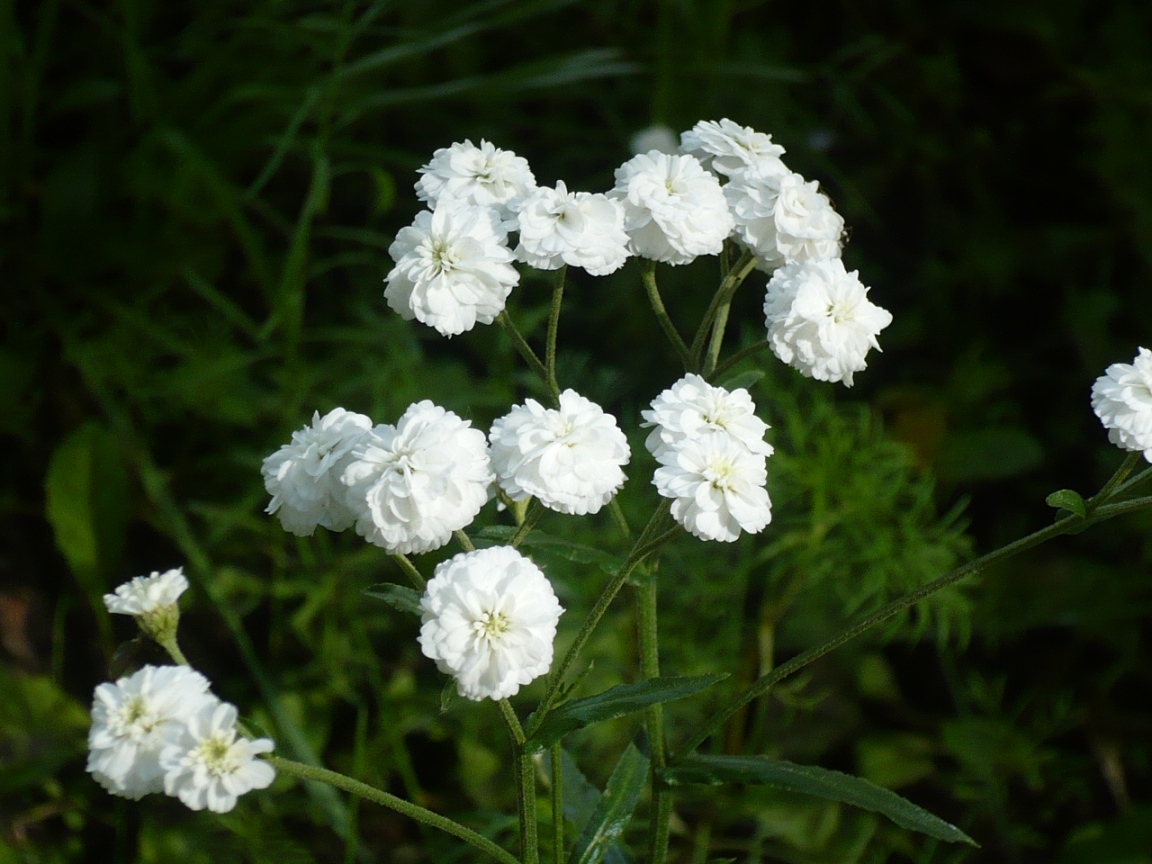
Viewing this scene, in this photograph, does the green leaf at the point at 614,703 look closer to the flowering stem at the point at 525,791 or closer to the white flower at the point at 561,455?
the flowering stem at the point at 525,791

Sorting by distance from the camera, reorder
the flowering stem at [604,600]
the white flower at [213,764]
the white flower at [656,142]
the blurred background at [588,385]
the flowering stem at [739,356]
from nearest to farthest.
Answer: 1. the white flower at [213,764]
2. the flowering stem at [604,600]
3. the flowering stem at [739,356]
4. the blurred background at [588,385]
5. the white flower at [656,142]

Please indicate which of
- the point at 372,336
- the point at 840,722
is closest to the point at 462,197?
the point at 372,336

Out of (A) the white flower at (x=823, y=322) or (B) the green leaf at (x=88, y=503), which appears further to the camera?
(B) the green leaf at (x=88, y=503)

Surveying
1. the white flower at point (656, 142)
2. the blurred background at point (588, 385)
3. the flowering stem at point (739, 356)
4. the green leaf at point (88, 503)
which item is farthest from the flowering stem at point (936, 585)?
the green leaf at point (88, 503)

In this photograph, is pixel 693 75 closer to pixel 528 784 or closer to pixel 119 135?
pixel 119 135

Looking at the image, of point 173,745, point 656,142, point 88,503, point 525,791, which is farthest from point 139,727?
point 656,142

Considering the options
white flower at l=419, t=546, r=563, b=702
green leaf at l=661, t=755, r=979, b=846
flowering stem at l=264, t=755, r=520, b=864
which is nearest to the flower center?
white flower at l=419, t=546, r=563, b=702

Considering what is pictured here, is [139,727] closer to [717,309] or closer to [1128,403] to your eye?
[717,309]

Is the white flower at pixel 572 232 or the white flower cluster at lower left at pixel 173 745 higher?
the white flower at pixel 572 232
